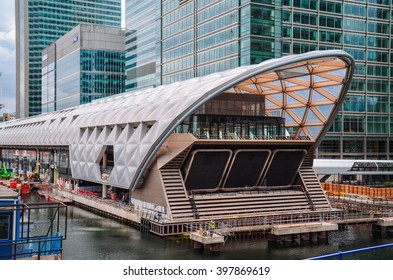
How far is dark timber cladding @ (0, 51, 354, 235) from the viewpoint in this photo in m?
54.4

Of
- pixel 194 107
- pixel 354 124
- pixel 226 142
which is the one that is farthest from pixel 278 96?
pixel 354 124

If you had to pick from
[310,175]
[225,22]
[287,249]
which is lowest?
[287,249]

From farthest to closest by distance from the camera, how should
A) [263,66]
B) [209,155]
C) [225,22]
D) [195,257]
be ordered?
[225,22], [209,155], [263,66], [195,257]

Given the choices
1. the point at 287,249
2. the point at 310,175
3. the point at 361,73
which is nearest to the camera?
the point at 287,249

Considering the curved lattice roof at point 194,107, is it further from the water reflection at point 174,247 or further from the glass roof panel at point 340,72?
the water reflection at point 174,247

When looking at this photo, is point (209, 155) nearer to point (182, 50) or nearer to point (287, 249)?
point (287, 249)

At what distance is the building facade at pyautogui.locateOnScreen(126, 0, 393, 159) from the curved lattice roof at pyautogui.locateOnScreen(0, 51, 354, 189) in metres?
31.5

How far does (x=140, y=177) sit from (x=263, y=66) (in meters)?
17.7

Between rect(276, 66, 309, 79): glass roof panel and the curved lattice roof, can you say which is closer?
the curved lattice roof

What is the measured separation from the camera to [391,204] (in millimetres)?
66375

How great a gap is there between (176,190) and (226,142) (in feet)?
23.4

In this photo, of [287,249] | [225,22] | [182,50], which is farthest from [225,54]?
[287,249]

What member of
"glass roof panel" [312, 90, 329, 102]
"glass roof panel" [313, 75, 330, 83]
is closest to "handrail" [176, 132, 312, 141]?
"glass roof panel" [312, 90, 329, 102]

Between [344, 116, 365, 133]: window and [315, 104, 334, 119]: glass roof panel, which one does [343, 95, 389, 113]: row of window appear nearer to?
[344, 116, 365, 133]: window
